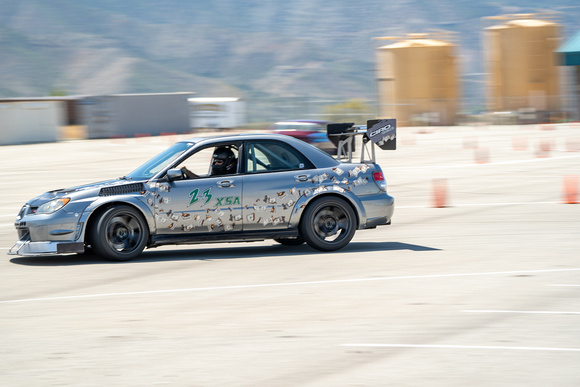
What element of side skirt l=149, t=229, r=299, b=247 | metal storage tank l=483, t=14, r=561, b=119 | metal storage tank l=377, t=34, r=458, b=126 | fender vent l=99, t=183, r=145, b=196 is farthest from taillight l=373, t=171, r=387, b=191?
metal storage tank l=377, t=34, r=458, b=126

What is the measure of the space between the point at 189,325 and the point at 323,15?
7758 inches

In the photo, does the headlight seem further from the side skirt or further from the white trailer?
the white trailer

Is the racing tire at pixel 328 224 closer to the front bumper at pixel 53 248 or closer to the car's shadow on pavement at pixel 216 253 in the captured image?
the car's shadow on pavement at pixel 216 253

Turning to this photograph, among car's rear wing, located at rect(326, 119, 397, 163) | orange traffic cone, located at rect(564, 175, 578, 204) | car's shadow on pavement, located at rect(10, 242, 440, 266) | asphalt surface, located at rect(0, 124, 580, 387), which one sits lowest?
asphalt surface, located at rect(0, 124, 580, 387)

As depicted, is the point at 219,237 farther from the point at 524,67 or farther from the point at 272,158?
the point at 524,67

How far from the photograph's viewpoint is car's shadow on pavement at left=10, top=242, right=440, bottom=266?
1045 centimetres

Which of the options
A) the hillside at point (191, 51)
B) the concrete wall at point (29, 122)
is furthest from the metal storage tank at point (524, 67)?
the hillside at point (191, 51)

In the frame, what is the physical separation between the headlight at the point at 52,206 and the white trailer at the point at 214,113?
4269cm

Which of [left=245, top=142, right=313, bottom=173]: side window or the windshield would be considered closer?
the windshield

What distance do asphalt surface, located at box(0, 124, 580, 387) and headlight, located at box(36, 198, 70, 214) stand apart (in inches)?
27.6

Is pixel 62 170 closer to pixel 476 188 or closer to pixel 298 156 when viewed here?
pixel 476 188

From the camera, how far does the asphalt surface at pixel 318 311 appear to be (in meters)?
5.67

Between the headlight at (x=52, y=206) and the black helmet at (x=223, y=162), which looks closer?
the headlight at (x=52, y=206)

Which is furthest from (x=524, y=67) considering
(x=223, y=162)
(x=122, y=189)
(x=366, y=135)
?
(x=122, y=189)
